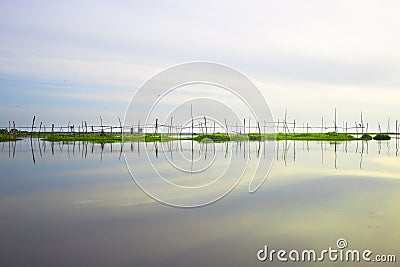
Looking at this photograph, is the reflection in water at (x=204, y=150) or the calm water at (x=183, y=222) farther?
the reflection in water at (x=204, y=150)

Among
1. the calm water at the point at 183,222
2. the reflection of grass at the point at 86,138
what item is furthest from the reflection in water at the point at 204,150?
the reflection of grass at the point at 86,138

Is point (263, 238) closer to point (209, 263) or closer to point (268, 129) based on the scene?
point (209, 263)

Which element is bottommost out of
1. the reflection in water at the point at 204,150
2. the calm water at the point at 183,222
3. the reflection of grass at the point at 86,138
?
the calm water at the point at 183,222

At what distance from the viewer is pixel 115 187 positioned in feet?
29.7

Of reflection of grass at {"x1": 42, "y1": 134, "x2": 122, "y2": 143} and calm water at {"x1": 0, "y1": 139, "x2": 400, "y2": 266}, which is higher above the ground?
reflection of grass at {"x1": 42, "y1": 134, "x2": 122, "y2": 143}

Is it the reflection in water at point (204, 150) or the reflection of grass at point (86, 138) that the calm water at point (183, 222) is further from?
the reflection of grass at point (86, 138)

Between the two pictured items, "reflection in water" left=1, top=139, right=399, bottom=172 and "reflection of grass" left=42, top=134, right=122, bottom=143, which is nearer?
"reflection in water" left=1, top=139, right=399, bottom=172

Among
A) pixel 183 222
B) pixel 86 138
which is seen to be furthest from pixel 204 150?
pixel 86 138

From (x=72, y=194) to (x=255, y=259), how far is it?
512 centimetres

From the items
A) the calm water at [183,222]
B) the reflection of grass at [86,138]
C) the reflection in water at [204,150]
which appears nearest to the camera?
the calm water at [183,222]

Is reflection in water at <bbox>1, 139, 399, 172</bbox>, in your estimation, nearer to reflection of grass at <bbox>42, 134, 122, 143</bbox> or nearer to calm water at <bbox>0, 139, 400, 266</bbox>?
calm water at <bbox>0, 139, 400, 266</bbox>

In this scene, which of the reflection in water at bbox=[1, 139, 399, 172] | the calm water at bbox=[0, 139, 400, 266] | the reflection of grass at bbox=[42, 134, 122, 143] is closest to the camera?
the calm water at bbox=[0, 139, 400, 266]

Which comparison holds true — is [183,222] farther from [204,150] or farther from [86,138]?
[86,138]

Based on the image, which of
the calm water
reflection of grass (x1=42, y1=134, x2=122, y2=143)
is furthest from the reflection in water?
reflection of grass (x1=42, y1=134, x2=122, y2=143)
